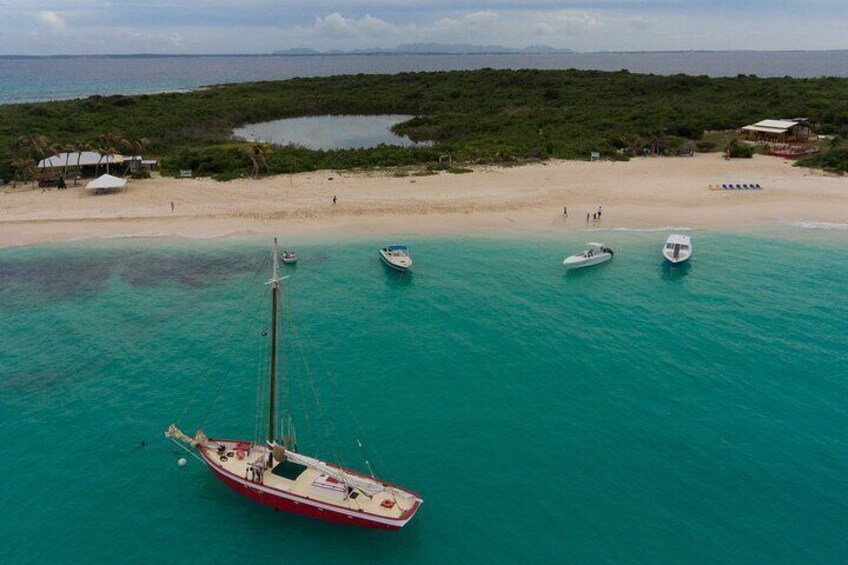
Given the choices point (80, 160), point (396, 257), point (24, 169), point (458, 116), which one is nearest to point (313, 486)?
point (396, 257)

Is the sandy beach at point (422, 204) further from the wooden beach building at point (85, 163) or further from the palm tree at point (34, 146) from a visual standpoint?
the palm tree at point (34, 146)

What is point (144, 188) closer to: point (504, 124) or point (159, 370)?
point (159, 370)

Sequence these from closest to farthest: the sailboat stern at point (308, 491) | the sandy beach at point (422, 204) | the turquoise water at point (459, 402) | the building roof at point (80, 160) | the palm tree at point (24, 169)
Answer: the sailboat stern at point (308, 491) → the turquoise water at point (459, 402) → the sandy beach at point (422, 204) → the palm tree at point (24, 169) → the building roof at point (80, 160)

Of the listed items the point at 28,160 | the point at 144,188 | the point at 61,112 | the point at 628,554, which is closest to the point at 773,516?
the point at 628,554

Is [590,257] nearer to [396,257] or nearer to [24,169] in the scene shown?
[396,257]

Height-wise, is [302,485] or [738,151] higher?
[738,151]

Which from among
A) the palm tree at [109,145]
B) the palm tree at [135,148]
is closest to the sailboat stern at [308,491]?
the palm tree at [109,145]

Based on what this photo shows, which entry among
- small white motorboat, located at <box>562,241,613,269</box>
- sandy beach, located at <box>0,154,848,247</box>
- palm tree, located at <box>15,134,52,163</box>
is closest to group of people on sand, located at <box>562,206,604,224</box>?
sandy beach, located at <box>0,154,848,247</box>
